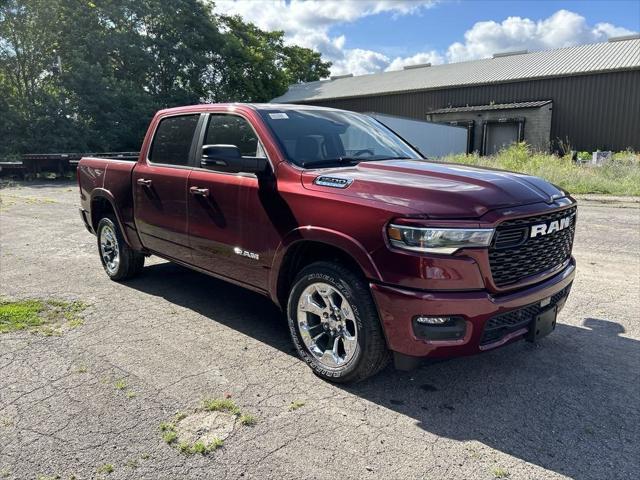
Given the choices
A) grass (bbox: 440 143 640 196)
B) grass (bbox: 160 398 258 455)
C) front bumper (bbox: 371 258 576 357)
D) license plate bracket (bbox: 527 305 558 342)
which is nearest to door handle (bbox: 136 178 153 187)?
grass (bbox: 160 398 258 455)

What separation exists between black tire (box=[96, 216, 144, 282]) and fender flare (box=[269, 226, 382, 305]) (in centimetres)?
271

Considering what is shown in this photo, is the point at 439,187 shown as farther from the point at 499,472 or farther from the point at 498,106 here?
the point at 498,106

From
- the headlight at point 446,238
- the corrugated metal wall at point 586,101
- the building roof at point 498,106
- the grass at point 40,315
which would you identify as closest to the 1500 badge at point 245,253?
the headlight at point 446,238

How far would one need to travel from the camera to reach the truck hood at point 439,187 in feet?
9.93

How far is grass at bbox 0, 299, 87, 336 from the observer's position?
4570 millimetres

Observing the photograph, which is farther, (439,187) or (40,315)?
(40,315)

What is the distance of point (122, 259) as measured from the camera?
594cm

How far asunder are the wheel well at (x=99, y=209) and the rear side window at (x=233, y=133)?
207 centimetres

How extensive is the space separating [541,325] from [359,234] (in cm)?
138

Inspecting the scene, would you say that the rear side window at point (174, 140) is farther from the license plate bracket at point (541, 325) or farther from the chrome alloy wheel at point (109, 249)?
the license plate bracket at point (541, 325)

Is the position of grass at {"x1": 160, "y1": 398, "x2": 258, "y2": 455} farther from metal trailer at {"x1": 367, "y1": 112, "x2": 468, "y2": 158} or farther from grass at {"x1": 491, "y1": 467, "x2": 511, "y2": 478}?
metal trailer at {"x1": 367, "y1": 112, "x2": 468, "y2": 158}

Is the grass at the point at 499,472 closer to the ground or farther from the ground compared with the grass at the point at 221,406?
closer to the ground

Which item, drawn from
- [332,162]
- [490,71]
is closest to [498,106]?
[490,71]

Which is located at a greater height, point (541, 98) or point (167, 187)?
point (541, 98)
